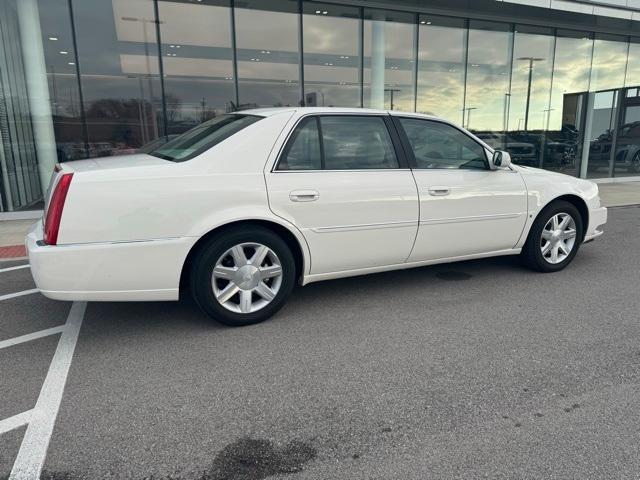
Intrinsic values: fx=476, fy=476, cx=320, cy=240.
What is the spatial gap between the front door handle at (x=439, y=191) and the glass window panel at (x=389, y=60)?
856 centimetres

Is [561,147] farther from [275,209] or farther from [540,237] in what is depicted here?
[275,209]

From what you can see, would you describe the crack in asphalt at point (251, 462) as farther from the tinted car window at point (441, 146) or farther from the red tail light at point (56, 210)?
the tinted car window at point (441, 146)

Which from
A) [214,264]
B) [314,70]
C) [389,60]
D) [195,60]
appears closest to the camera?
[214,264]

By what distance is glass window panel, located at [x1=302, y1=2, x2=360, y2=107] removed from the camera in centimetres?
1127

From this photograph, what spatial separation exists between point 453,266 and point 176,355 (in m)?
3.36

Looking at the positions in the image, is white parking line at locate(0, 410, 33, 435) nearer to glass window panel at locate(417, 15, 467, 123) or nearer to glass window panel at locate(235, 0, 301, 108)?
glass window panel at locate(235, 0, 301, 108)

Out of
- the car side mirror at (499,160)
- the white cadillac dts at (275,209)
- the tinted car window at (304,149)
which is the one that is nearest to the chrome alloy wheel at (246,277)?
the white cadillac dts at (275,209)

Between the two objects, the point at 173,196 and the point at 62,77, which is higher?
the point at 62,77

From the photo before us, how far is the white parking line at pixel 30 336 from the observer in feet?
11.4

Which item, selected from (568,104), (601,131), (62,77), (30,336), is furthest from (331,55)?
(30,336)

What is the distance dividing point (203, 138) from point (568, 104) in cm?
1393

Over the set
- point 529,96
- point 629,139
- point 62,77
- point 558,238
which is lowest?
point 558,238

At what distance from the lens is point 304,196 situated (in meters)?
3.73

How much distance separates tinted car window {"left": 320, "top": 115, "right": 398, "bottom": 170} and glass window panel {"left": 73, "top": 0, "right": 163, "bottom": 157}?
690 centimetres
